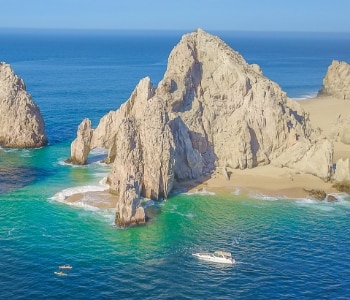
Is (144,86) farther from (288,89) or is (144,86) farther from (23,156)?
(288,89)

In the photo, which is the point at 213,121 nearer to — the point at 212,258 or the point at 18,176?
the point at 18,176

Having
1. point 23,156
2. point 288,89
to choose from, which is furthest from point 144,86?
point 288,89

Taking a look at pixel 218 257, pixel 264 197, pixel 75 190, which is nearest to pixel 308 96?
pixel 264 197

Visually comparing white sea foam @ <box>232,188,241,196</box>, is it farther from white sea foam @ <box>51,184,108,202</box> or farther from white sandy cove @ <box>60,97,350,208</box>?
white sea foam @ <box>51,184,108,202</box>

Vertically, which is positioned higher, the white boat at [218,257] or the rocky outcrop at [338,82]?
the rocky outcrop at [338,82]

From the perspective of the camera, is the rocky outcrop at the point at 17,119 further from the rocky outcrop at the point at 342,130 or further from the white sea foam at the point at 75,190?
the rocky outcrop at the point at 342,130

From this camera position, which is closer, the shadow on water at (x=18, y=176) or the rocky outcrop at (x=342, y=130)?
the shadow on water at (x=18, y=176)

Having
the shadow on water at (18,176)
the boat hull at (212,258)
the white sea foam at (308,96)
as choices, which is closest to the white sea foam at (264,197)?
the boat hull at (212,258)
